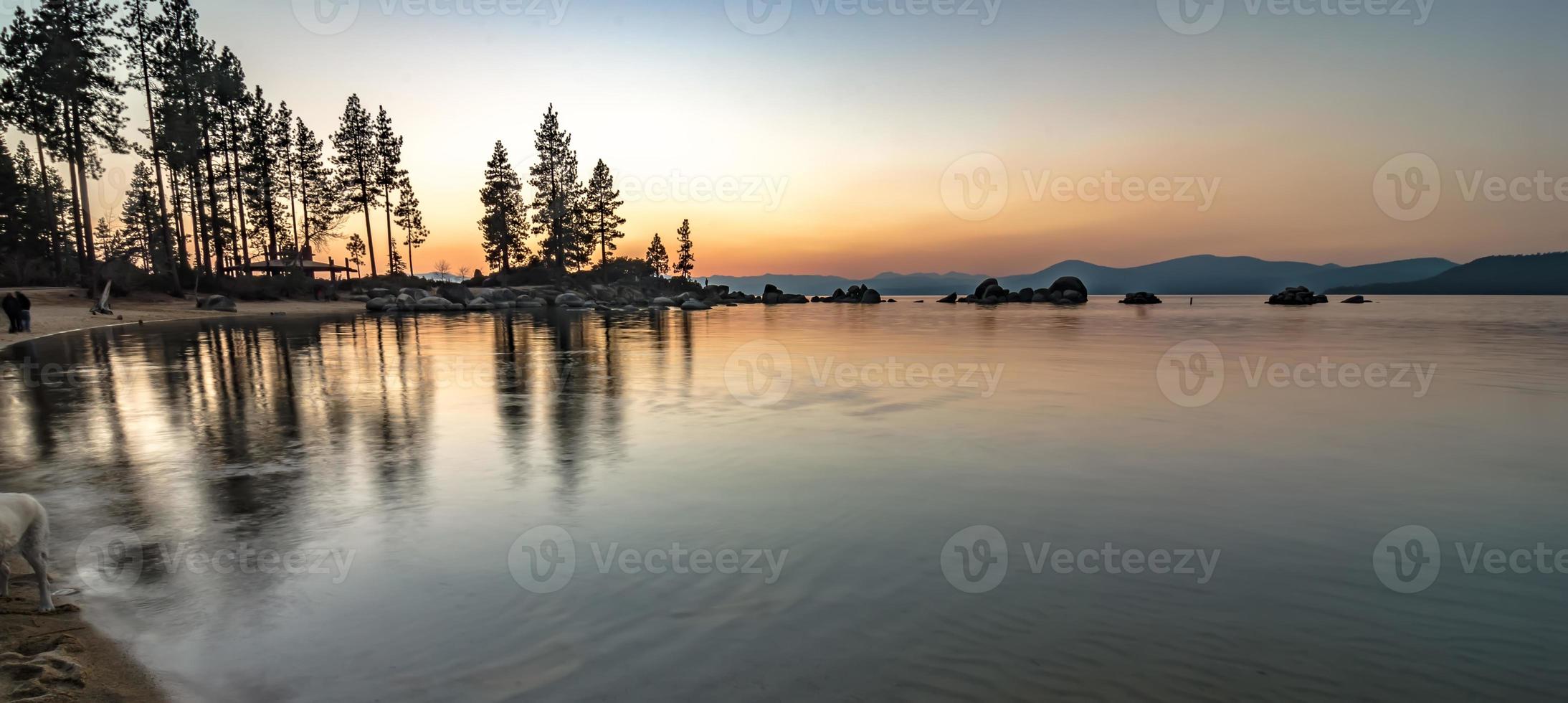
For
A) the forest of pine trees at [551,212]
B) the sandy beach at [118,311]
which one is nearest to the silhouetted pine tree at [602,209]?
the forest of pine trees at [551,212]

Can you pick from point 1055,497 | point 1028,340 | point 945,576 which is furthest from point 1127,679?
point 1028,340

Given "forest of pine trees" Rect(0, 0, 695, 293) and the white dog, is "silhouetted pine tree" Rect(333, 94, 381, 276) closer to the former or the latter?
"forest of pine trees" Rect(0, 0, 695, 293)

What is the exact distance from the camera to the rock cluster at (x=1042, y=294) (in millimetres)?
103875

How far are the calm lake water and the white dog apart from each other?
32 centimetres

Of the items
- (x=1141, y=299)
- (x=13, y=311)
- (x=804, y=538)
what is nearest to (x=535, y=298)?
(x=13, y=311)

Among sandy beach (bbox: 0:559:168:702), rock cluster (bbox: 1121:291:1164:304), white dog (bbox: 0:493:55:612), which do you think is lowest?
sandy beach (bbox: 0:559:168:702)

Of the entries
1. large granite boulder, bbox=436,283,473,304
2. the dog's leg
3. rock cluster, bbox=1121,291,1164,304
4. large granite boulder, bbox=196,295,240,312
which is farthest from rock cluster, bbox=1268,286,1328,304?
large granite boulder, bbox=196,295,240,312

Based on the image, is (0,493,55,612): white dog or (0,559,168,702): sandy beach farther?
(0,493,55,612): white dog

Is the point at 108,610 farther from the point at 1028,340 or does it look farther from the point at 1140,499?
the point at 1028,340

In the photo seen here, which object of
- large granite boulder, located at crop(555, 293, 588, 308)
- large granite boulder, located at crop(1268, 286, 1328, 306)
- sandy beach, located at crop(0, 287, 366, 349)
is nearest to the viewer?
sandy beach, located at crop(0, 287, 366, 349)

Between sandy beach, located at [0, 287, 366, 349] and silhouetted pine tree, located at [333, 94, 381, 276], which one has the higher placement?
silhouetted pine tree, located at [333, 94, 381, 276]

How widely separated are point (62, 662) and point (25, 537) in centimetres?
164

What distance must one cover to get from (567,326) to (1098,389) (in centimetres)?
3499

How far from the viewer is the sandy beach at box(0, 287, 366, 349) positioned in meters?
33.1
